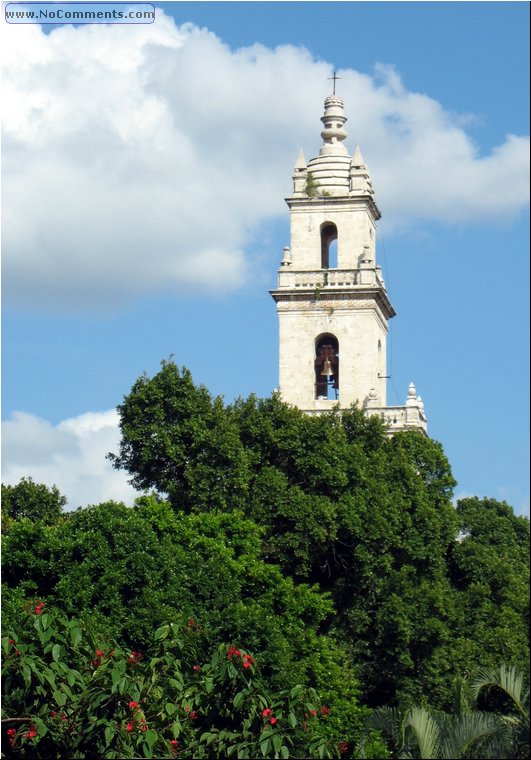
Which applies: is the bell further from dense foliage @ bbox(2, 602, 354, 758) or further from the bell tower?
dense foliage @ bbox(2, 602, 354, 758)

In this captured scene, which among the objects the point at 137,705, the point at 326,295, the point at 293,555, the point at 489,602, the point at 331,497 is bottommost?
the point at 137,705

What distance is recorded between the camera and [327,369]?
218ft

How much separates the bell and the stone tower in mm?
35

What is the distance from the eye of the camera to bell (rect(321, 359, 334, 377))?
217ft

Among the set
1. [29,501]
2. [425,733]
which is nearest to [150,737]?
[425,733]

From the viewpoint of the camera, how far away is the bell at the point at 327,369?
6619 cm

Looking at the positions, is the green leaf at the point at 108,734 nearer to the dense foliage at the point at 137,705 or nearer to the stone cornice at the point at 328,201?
the dense foliage at the point at 137,705

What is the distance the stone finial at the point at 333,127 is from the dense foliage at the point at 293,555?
13268 mm

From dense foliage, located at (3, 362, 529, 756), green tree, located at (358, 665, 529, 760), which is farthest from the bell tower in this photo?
green tree, located at (358, 665, 529, 760)

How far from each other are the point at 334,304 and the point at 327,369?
2280mm

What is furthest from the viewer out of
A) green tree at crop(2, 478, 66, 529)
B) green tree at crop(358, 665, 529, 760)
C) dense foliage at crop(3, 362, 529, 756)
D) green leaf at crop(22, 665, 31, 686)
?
green tree at crop(2, 478, 66, 529)

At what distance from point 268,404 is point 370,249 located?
11255mm

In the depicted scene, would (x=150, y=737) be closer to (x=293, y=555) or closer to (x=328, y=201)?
(x=293, y=555)

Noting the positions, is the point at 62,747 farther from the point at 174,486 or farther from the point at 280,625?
the point at 174,486
